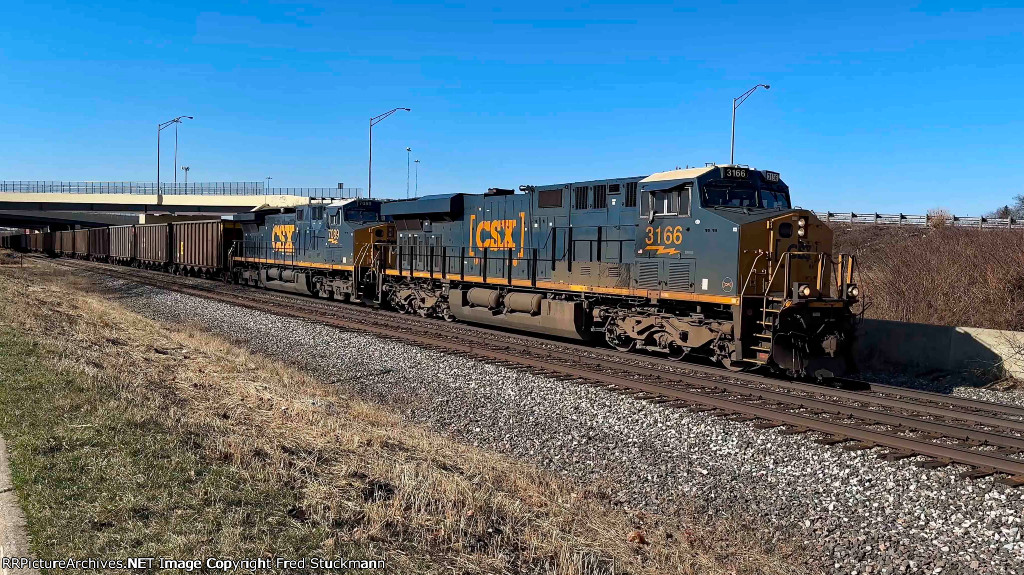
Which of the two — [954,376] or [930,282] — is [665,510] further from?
[930,282]

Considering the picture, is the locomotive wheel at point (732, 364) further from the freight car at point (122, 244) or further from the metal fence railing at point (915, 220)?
the freight car at point (122, 244)

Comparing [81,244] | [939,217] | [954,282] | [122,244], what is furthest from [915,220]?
[81,244]

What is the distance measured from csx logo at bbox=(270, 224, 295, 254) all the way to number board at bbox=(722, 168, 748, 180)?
→ 2085 centimetres

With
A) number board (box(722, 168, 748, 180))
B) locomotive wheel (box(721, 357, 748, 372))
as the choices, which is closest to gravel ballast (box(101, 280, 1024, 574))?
locomotive wheel (box(721, 357, 748, 372))

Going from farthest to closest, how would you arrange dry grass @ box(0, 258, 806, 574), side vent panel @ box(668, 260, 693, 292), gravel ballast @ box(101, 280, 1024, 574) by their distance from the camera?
side vent panel @ box(668, 260, 693, 292) < gravel ballast @ box(101, 280, 1024, 574) < dry grass @ box(0, 258, 806, 574)

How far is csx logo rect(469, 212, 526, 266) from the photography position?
17.5 meters

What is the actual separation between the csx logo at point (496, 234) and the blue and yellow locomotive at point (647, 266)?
0.11 feet

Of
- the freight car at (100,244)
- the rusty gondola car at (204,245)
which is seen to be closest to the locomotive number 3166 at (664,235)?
the rusty gondola car at (204,245)

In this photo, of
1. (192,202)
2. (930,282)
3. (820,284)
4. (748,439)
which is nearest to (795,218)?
(820,284)

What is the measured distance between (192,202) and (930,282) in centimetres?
7811

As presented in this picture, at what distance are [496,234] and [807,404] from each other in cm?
997

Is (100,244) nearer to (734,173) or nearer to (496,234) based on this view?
(496,234)

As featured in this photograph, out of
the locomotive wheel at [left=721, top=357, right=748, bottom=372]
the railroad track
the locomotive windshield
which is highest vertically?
the locomotive windshield

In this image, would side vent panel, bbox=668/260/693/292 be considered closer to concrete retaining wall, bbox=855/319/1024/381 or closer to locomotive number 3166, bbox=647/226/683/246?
locomotive number 3166, bbox=647/226/683/246
